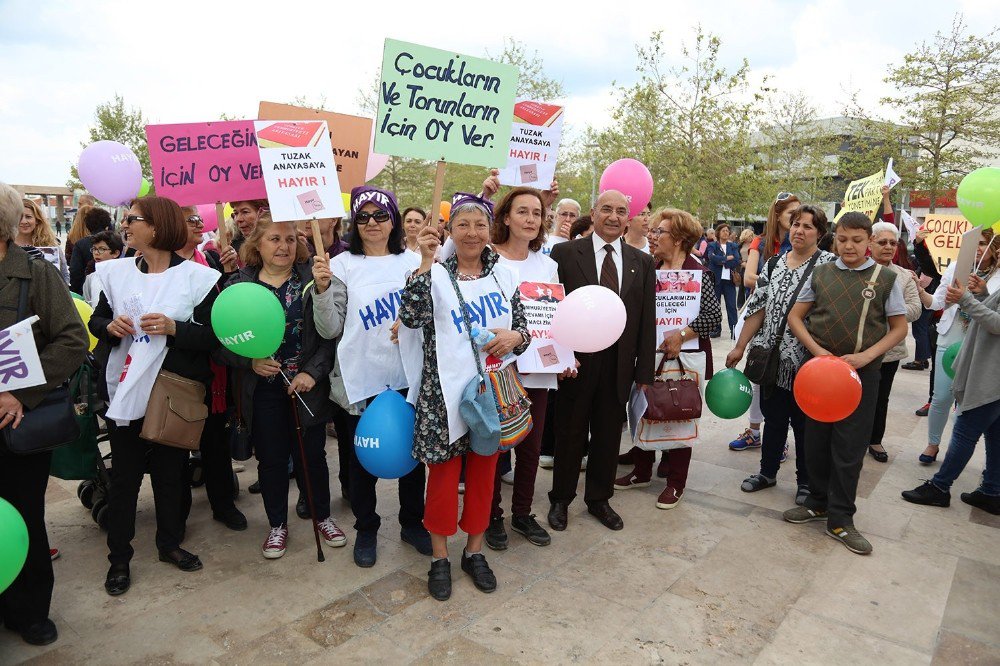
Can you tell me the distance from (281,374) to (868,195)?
676 centimetres

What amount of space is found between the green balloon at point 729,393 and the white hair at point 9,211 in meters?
4.30

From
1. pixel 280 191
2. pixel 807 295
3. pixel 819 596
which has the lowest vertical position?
pixel 819 596

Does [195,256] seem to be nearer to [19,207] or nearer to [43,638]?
[19,207]

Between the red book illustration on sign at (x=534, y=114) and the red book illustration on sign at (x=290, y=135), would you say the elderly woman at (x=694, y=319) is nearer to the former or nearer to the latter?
the red book illustration on sign at (x=534, y=114)

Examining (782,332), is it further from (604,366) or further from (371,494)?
(371,494)

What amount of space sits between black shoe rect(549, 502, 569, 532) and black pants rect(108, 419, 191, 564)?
7.61 ft

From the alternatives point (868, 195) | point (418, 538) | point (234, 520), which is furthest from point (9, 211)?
point (868, 195)

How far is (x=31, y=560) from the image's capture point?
3.09 metres

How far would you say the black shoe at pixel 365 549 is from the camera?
384cm

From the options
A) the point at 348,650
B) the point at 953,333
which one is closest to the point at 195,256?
the point at 348,650

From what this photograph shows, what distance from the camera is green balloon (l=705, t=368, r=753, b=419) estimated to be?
16.2 feet

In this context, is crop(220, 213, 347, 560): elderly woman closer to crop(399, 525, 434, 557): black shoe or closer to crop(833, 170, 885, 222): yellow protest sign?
crop(399, 525, 434, 557): black shoe

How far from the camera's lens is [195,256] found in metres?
4.92

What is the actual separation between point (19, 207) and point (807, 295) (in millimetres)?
4480
